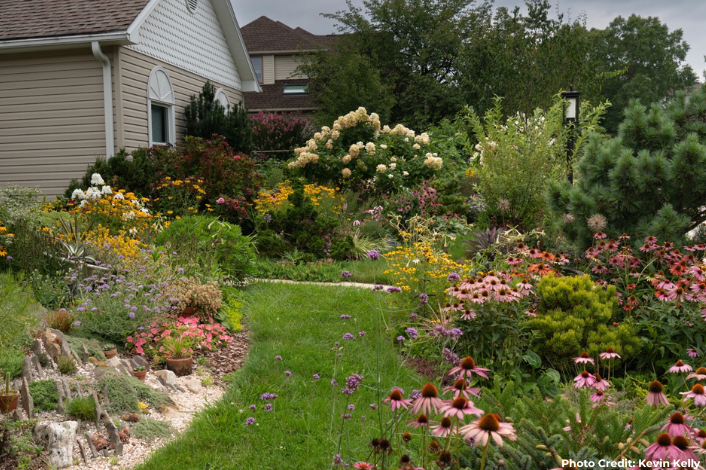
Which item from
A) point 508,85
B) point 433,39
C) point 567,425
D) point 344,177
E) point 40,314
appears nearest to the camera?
point 567,425

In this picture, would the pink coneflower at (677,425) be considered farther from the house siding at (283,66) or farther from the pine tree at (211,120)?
the house siding at (283,66)

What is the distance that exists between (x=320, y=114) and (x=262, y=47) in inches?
351

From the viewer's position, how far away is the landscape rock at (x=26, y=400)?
10.3 ft

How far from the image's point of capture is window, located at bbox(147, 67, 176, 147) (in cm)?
1120

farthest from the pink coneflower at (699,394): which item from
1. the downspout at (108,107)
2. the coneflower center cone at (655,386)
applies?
the downspout at (108,107)

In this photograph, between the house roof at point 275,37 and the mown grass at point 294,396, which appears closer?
the mown grass at point 294,396

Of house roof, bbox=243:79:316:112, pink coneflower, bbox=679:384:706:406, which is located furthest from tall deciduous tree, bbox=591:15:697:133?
pink coneflower, bbox=679:384:706:406

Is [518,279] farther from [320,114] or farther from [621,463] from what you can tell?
[320,114]

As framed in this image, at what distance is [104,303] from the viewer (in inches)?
179

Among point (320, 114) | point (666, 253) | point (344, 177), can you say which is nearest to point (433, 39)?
point (320, 114)

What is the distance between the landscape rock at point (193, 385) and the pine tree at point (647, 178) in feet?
13.4

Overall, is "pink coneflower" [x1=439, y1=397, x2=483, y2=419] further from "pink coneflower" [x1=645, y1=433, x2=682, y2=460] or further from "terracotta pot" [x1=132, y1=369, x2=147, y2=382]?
"terracotta pot" [x1=132, y1=369, x2=147, y2=382]

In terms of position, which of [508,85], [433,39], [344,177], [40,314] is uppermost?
[433,39]

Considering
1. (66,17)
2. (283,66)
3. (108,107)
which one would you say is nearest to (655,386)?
(108,107)
